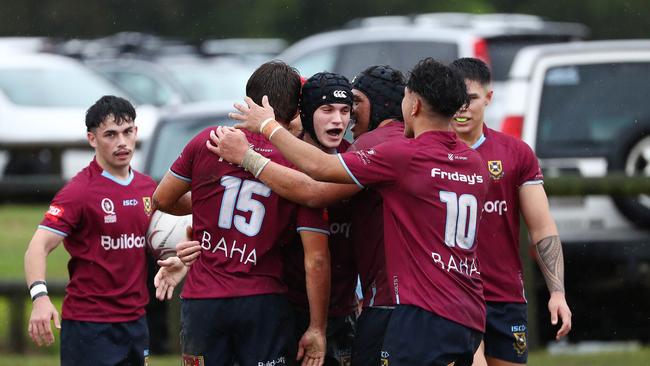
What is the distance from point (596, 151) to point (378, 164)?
5.96m

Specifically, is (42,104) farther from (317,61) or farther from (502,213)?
(502,213)

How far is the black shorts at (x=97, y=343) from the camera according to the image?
309 inches

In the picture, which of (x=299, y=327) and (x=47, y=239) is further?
(x=47, y=239)

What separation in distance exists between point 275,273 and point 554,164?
5469 millimetres

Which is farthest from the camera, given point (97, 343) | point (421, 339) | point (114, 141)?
point (114, 141)

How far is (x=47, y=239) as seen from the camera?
7.68 m

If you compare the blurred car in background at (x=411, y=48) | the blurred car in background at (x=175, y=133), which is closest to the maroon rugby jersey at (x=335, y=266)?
the blurred car in background at (x=175, y=133)

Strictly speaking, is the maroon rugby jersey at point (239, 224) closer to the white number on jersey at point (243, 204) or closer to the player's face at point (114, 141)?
the white number on jersey at point (243, 204)

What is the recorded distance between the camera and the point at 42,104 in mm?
21781

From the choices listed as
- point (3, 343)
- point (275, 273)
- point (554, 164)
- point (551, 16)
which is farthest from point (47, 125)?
point (551, 16)

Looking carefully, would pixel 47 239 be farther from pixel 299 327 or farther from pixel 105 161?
pixel 299 327

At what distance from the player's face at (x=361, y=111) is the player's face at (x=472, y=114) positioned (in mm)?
681

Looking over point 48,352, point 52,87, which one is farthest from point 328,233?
point 52,87

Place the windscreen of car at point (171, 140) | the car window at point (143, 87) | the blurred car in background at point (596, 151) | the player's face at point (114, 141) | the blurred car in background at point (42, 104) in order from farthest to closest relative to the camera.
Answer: the car window at point (143, 87) → the blurred car in background at point (42, 104) → the windscreen of car at point (171, 140) → the blurred car in background at point (596, 151) → the player's face at point (114, 141)
